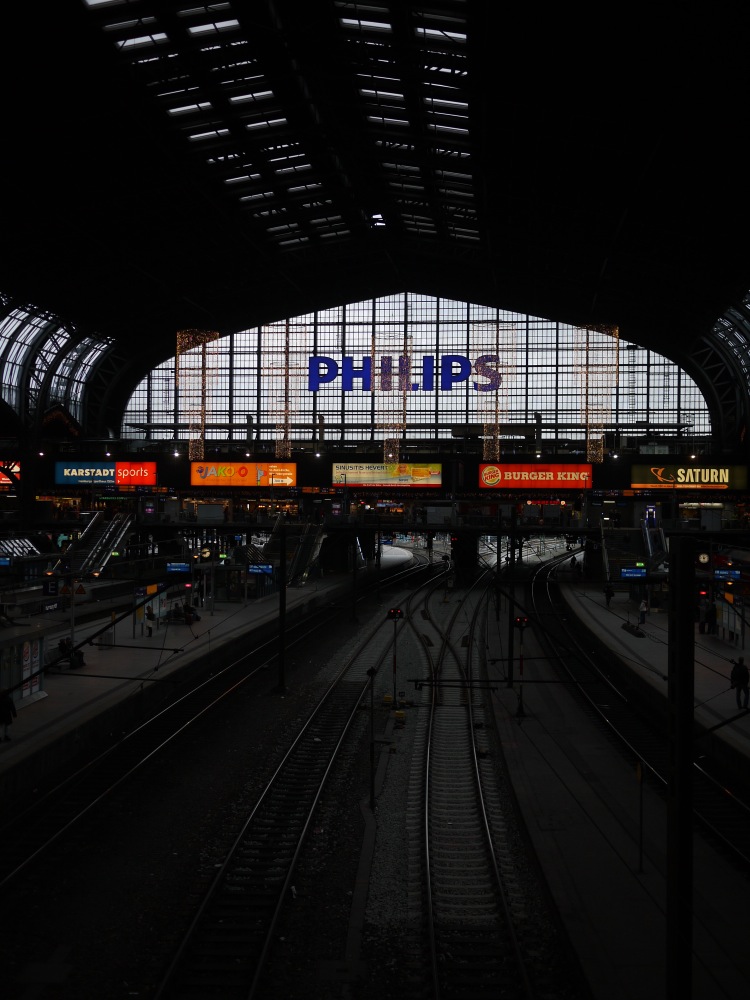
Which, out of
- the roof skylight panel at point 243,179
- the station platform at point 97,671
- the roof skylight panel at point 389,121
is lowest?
the station platform at point 97,671

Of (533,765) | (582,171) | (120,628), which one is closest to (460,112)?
(582,171)

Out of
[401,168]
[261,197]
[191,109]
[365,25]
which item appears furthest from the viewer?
[261,197]

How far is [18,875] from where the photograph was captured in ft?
41.5

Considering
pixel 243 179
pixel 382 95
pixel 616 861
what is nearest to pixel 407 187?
pixel 243 179

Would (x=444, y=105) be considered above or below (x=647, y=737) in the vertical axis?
above

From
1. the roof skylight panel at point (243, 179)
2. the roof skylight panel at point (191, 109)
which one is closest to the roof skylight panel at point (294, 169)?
the roof skylight panel at point (243, 179)

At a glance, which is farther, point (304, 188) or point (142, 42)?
point (304, 188)

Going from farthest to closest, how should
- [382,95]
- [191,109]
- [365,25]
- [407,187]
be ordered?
[407,187], [191,109], [382,95], [365,25]

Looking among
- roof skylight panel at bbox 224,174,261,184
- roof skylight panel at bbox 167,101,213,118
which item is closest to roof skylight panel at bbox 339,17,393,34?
roof skylight panel at bbox 167,101,213,118

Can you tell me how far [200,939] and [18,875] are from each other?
3620 mm

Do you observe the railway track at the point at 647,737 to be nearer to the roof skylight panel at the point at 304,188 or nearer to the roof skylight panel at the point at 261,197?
the roof skylight panel at the point at 304,188

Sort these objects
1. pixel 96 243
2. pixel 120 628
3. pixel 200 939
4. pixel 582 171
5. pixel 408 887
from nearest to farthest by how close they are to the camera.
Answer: pixel 200 939 → pixel 408 887 → pixel 120 628 → pixel 582 171 → pixel 96 243

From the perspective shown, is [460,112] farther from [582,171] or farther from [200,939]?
[200,939]

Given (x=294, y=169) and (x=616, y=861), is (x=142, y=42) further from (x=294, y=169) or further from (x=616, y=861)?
(x=616, y=861)
